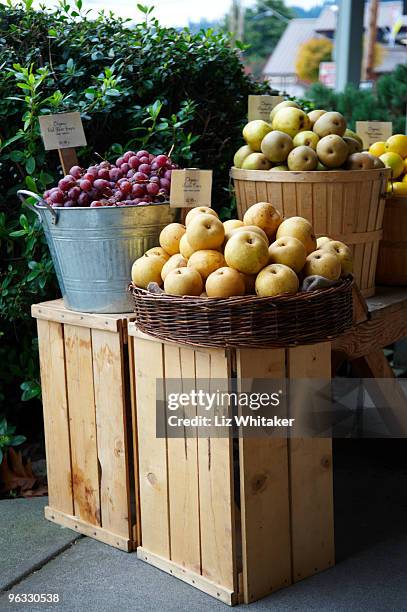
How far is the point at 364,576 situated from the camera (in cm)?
261

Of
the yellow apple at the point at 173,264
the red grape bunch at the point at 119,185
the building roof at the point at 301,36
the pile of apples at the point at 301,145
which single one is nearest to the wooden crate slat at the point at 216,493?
the yellow apple at the point at 173,264

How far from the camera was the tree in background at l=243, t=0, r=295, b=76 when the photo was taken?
30.8 m

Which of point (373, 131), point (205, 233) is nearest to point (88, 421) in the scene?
point (205, 233)

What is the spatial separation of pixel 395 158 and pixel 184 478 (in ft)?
5.06

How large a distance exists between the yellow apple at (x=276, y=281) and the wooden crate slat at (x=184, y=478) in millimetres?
295

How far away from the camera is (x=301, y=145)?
2.91 metres

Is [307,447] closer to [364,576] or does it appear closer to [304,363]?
[304,363]

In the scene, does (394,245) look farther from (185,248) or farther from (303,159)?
(185,248)

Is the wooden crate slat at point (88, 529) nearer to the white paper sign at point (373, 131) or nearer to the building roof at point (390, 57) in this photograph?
the white paper sign at point (373, 131)

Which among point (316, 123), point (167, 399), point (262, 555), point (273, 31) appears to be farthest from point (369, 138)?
point (273, 31)

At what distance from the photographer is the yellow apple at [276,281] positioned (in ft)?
7.60

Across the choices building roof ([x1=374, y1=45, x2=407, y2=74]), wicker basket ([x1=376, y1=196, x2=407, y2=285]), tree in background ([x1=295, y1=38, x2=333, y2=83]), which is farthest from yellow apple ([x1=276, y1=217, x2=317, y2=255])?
building roof ([x1=374, y1=45, x2=407, y2=74])

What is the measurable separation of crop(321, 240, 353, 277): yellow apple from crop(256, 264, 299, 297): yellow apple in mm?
235

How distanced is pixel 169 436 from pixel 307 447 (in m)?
0.43
